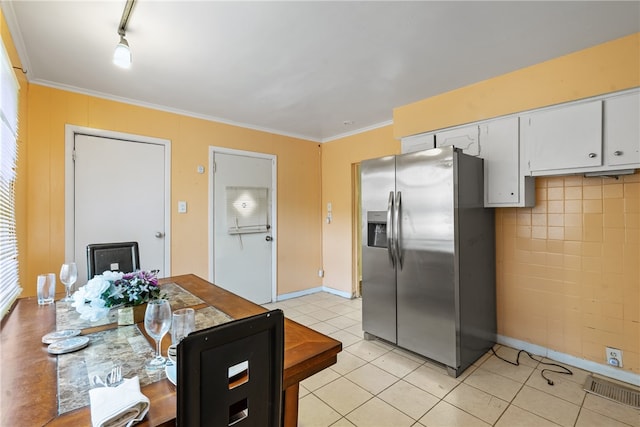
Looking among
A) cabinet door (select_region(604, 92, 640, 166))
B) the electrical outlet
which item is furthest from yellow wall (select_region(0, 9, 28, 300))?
the electrical outlet

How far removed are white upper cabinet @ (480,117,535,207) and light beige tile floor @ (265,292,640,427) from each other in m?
1.39

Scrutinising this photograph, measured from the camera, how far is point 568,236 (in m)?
2.44

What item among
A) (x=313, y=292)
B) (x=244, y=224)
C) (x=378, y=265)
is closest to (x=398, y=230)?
(x=378, y=265)

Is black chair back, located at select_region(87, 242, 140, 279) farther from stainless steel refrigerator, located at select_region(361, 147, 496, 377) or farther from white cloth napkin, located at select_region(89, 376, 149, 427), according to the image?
stainless steel refrigerator, located at select_region(361, 147, 496, 377)

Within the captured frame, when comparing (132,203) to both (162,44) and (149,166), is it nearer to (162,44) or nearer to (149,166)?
(149,166)

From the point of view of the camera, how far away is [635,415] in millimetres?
1829

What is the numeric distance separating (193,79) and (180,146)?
101cm

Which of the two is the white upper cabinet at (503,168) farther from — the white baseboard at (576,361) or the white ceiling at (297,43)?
the white baseboard at (576,361)

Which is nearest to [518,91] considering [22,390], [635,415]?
[635,415]

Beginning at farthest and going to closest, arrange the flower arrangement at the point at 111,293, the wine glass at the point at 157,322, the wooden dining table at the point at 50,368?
1. the flower arrangement at the point at 111,293
2. the wine glass at the point at 157,322
3. the wooden dining table at the point at 50,368

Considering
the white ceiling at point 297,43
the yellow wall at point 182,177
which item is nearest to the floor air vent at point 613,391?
the white ceiling at point 297,43

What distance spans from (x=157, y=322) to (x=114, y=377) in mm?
194

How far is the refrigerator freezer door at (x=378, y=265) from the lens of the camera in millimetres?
2689

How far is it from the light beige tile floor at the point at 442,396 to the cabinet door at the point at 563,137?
1.64 metres
